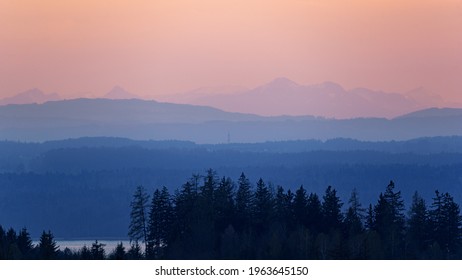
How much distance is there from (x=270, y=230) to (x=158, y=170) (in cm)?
4298

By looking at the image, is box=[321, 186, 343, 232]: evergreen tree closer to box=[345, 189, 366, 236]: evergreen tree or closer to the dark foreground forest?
the dark foreground forest

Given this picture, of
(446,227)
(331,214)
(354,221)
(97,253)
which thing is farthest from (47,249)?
(446,227)

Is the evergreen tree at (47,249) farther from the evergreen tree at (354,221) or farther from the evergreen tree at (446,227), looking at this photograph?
the evergreen tree at (446,227)

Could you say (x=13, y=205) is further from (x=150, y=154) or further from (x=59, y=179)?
(x=150, y=154)

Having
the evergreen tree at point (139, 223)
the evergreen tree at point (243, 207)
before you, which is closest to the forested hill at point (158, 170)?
the evergreen tree at point (139, 223)

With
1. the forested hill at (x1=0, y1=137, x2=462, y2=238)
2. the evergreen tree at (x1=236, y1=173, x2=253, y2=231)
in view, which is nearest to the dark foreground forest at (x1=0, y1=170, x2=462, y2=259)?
the evergreen tree at (x1=236, y1=173, x2=253, y2=231)

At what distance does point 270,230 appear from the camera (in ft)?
163

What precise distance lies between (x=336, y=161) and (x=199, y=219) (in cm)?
4381

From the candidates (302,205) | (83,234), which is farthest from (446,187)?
(302,205)

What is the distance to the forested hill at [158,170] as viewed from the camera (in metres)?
83.1

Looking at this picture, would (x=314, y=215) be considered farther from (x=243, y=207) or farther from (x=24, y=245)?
(x=24, y=245)

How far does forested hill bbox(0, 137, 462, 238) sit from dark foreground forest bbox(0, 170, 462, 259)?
2369cm

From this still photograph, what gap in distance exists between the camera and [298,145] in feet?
Answer: 318

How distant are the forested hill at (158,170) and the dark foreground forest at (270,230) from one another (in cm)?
2369
